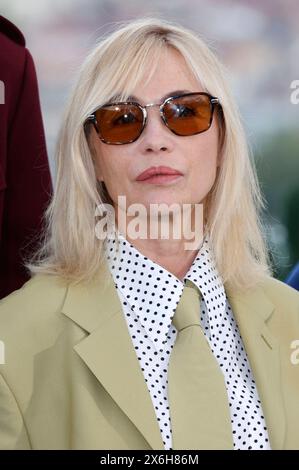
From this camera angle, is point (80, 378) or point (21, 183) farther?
point (21, 183)

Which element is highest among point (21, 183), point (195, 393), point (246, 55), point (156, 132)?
point (246, 55)

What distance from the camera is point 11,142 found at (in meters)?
2.25

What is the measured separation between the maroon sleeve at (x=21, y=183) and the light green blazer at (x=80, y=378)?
0.32 meters

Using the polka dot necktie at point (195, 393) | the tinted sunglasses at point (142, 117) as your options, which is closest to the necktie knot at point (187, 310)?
the polka dot necktie at point (195, 393)

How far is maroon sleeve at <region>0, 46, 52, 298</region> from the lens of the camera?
7.39 feet

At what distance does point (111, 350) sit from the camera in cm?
183

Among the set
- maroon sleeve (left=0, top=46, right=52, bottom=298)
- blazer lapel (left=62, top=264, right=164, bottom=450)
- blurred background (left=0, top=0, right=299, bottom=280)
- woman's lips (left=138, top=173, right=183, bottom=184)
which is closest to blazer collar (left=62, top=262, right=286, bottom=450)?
blazer lapel (left=62, top=264, right=164, bottom=450)

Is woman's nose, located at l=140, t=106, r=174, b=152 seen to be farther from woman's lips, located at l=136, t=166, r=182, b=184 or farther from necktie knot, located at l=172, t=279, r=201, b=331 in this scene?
necktie knot, located at l=172, t=279, r=201, b=331

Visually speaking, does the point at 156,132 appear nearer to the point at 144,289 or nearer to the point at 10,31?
the point at 144,289

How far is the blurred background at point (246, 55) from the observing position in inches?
116

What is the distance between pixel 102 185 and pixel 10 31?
51 cm

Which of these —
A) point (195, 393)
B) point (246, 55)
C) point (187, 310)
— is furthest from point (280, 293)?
point (246, 55)

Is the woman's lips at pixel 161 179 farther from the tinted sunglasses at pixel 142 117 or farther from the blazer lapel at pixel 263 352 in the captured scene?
the blazer lapel at pixel 263 352

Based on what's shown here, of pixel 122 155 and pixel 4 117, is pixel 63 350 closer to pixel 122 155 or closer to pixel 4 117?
pixel 122 155
